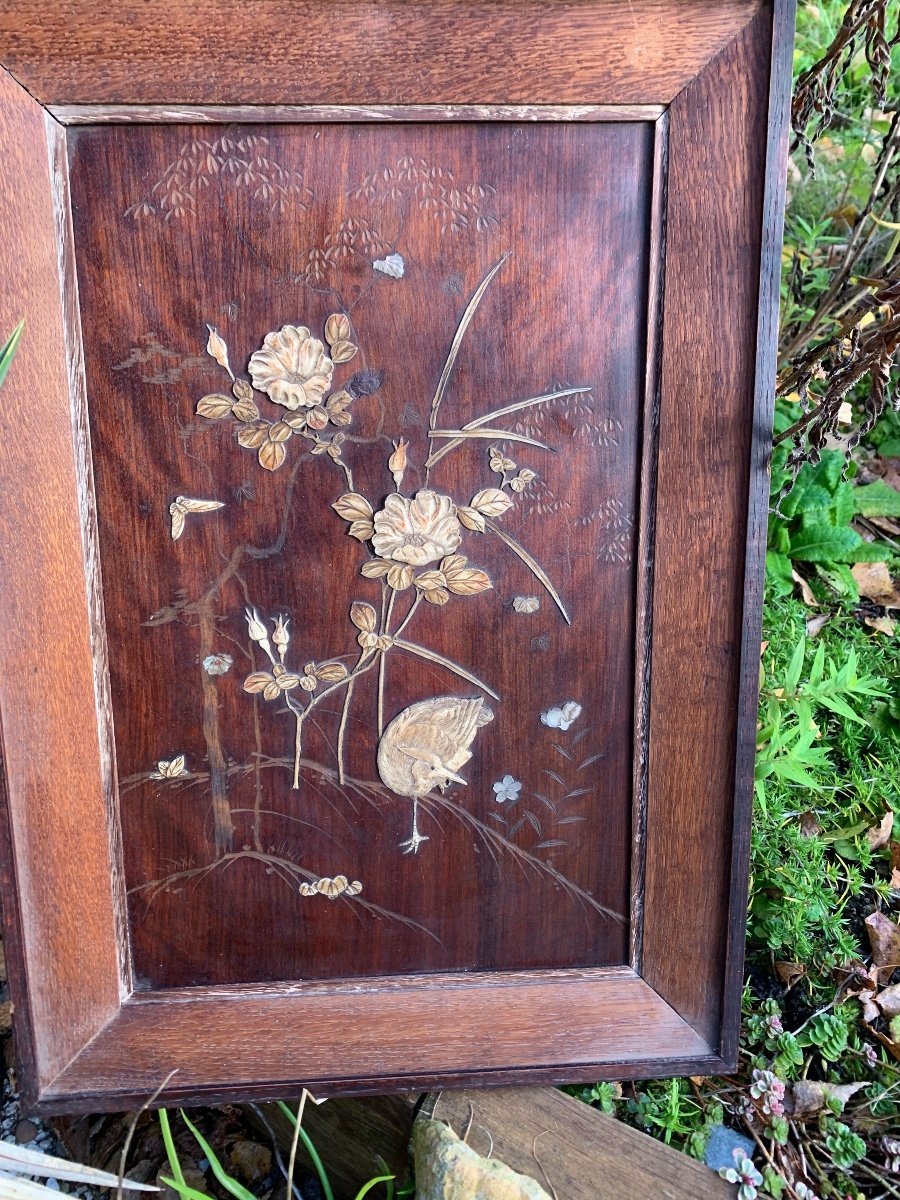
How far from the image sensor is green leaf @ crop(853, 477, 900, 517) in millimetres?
1320

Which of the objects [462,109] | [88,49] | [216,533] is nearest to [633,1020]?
[216,533]

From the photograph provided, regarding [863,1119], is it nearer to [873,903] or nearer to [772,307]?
[873,903]

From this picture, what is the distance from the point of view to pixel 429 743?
906 millimetres

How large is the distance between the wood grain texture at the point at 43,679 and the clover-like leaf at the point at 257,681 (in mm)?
157

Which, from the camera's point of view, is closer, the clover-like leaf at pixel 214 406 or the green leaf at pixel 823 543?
the clover-like leaf at pixel 214 406

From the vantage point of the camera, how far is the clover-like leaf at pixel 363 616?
88 centimetres

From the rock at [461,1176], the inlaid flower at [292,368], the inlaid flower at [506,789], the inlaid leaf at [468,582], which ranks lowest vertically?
the rock at [461,1176]

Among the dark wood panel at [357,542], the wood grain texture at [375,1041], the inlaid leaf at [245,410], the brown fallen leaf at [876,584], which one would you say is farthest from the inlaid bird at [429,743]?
the brown fallen leaf at [876,584]

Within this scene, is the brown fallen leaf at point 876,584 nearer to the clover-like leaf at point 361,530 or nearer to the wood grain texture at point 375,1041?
the wood grain texture at point 375,1041

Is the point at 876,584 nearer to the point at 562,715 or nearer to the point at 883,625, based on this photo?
the point at 883,625

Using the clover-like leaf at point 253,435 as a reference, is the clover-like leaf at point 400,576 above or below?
below

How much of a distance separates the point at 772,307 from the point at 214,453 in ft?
1.83

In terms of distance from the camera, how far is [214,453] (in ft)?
2.78

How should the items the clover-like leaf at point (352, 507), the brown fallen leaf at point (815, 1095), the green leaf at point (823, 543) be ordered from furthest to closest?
the green leaf at point (823, 543)
the brown fallen leaf at point (815, 1095)
the clover-like leaf at point (352, 507)
